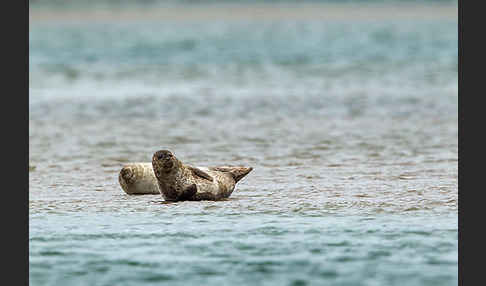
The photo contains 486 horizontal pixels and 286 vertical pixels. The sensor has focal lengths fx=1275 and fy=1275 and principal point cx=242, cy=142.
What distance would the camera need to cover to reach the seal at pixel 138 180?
522 inches

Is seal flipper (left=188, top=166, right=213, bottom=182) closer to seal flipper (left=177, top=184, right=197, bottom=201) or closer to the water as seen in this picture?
seal flipper (left=177, top=184, right=197, bottom=201)

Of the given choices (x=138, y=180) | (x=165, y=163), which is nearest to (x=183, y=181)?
(x=165, y=163)

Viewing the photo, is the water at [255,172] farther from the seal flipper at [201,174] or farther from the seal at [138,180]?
the seal flipper at [201,174]

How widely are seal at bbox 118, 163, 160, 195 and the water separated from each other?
0.14 meters

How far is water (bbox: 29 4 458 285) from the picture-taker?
1003 centimetres

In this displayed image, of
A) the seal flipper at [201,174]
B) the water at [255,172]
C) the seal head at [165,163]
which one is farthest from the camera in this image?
the seal flipper at [201,174]

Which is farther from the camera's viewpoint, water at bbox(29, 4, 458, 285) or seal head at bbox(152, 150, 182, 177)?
seal head at bbox(152, 150, 182, 177)

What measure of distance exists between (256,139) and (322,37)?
42513 mm

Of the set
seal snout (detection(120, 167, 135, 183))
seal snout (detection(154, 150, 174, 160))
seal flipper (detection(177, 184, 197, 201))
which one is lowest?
seal flipper (detection(177, 184, 197, 201))

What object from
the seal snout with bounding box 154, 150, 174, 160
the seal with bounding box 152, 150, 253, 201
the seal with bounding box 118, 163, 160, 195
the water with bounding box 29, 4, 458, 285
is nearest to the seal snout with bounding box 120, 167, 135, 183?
the seal with bounding box 118, 163, 160, 195

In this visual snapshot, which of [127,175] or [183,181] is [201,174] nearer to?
[183,181]

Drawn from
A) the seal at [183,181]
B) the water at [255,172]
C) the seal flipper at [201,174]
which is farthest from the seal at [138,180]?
the seal flipper at [201,174]

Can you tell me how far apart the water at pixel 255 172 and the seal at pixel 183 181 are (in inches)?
5.5

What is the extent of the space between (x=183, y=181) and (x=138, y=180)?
85cm
